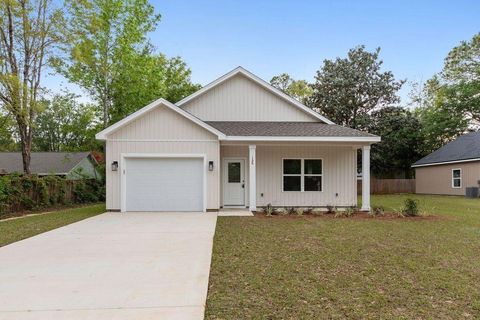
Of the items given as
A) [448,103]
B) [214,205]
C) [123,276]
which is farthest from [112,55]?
[448,103]

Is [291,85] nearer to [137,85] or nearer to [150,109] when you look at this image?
[137,85]

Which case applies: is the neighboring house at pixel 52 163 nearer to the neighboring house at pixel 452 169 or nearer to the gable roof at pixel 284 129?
the gable roof at pixel 284 129

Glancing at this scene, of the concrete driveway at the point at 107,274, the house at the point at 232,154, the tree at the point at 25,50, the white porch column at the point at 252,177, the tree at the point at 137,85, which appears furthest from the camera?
the tree at the point at 137,85

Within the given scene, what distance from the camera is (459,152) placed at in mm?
22953

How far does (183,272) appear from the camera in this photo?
4.93m

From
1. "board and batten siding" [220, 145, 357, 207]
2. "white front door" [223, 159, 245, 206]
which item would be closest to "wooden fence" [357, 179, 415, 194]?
"board and batten siding" [220, 145, 357, 207]

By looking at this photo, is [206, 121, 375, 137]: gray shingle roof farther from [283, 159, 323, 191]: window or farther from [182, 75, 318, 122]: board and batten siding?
[283, 159, 323, 191]: window

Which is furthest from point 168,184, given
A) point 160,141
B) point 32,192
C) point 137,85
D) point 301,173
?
point 137,85

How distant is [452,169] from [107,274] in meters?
24.6

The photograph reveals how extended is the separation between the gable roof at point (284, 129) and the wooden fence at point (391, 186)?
1370 centimetres

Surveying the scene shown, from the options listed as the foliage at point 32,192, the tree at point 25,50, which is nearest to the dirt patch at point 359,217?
the foliage at point 32,192

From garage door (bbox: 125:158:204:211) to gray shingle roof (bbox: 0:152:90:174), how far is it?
16.1 meters

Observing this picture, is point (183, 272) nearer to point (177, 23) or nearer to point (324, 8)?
point (324, 8)

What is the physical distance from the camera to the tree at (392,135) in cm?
2650
